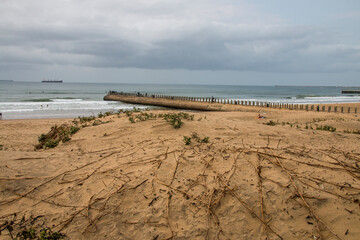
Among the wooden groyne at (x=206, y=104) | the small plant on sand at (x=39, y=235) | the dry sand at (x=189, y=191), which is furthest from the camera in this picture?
the wooden groyne at (x=206, y=104)

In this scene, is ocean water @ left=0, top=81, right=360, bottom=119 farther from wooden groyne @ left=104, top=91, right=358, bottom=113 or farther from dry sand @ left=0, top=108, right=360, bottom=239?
dry sand @ left=0, top=108, right=360, bottom=239

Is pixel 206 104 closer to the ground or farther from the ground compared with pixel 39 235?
farther from the ground

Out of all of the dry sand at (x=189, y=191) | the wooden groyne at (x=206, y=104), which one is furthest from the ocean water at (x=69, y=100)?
the dry sand at (x=189, y=191)

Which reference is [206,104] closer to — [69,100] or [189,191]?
[69,100]

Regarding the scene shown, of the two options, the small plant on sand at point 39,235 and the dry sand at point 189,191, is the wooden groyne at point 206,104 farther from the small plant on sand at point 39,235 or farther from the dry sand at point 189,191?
the small plant on sand at point 39,235

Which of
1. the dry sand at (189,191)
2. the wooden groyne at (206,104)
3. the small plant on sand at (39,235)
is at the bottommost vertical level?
the small plant on sand at (39,235)

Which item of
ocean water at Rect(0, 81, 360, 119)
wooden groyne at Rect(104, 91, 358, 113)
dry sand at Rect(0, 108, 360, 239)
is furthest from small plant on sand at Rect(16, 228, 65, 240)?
wooden groyne at Rect(104, 91, 358, 113)

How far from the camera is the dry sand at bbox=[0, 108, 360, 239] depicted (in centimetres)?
397

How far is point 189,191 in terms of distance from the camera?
4.57 m

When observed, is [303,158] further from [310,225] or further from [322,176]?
[310,225]

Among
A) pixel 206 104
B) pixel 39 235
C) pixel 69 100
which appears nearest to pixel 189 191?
pixel 39 235

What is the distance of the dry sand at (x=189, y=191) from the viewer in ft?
13.0

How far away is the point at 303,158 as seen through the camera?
18.3ft

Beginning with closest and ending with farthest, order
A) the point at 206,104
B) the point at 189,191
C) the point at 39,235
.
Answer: the point at 39,235 < the point at 189,191 < the point at 206,104
